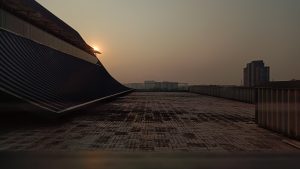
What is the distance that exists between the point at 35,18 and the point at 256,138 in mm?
21885

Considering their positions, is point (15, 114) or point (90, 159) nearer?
point (90, 159)

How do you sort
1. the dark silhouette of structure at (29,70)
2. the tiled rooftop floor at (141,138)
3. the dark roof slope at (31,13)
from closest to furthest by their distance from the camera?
the tiled rooftop floor at (141,138) → the dark silhouette of structure at (29,70) → the dark roof slope at (31,13)

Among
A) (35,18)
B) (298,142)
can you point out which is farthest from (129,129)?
(35,18)

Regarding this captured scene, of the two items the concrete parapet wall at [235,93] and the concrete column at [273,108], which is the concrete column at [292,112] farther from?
the concrete parapet wall at [235,93]

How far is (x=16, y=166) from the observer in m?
9.05

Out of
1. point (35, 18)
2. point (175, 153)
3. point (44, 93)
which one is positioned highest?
point (35, 18)

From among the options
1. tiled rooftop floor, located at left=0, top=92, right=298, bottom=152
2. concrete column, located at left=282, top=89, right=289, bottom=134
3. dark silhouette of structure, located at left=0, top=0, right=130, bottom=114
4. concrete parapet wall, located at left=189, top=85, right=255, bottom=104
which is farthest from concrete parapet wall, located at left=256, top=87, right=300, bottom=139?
concrete parapet wall, located at left=189, top=85, right=255, bottom=104

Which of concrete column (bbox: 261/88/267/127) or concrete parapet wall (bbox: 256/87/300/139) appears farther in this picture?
concrete column (bbox: 261/88/267/127)

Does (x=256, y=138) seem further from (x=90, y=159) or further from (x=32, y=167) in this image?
(x=32, y=167)

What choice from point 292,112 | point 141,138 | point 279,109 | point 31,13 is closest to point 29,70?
point 31,13

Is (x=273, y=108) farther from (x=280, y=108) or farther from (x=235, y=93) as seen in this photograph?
(x=235, y=93)

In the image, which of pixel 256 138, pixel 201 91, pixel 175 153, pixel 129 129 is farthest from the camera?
pixel 201 91

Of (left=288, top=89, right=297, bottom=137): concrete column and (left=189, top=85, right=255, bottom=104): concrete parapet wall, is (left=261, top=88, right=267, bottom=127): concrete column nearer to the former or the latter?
(left=288, top=89, right=297, bottom=137): concrete column

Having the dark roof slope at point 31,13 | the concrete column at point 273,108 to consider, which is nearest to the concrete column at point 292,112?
the concrete column at point 273,108
